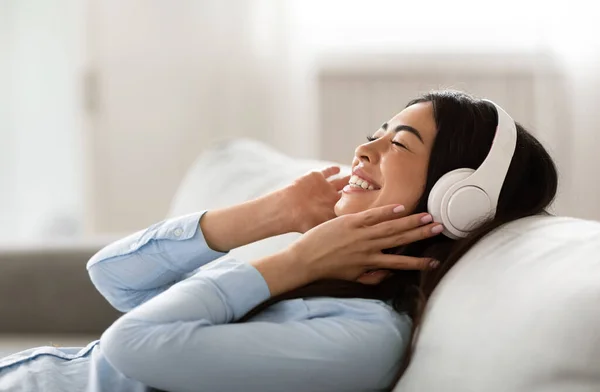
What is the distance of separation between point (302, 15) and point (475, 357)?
245 cm

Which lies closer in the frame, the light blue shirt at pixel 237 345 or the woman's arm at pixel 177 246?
the light blue shirt at pixel 237 345

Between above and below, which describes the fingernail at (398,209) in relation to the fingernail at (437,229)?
above

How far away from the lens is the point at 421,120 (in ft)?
3.97

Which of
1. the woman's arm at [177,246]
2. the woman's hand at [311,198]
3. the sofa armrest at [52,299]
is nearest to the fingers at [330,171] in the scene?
the woman's hand at [311,198]

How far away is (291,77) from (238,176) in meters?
1.35

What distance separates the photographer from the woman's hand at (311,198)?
55.5 inches

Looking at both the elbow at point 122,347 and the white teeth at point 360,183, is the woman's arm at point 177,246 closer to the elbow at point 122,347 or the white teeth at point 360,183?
the white teeth at point 360,183

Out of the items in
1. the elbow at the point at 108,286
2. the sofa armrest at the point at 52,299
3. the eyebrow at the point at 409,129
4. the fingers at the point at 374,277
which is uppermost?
the eyebrow at the point at 409,129

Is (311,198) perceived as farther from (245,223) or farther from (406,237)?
(406,237)

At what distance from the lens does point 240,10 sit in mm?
3207

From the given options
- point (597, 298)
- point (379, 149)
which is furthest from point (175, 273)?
point (597, 298)

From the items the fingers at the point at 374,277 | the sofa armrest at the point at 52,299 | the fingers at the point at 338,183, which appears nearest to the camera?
the fingers at the point at 374,277

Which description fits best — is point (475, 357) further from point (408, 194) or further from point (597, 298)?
point (408, 194)

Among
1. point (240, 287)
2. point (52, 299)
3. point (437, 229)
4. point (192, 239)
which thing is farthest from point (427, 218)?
point (52, 299)
